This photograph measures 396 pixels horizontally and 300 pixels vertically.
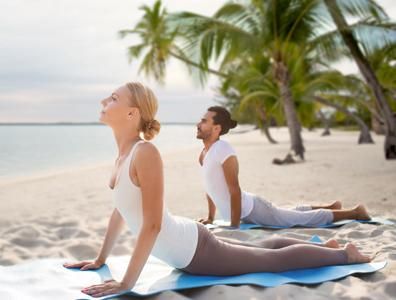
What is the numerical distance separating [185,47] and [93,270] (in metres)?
11.0

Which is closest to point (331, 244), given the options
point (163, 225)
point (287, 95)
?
point (163, 225)

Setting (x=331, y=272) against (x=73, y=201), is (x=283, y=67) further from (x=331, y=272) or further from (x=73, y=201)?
(x=331, y=272)

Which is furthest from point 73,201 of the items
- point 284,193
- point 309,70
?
point 309,70

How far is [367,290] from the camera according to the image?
7.61 ft

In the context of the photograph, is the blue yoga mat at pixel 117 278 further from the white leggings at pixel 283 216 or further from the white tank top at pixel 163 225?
the white leggings at pixel 283 216

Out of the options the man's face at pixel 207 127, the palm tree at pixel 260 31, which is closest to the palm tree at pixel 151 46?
the palm tree at pixel 260 31

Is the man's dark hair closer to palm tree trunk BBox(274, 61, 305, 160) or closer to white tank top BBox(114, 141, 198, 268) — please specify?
white tank top BBox(114, 141, 198, 268)

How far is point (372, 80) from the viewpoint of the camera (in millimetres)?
10242

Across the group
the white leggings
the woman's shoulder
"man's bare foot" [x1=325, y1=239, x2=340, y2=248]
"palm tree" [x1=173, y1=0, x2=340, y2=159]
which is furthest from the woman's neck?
"palm tree" [x1=173, y1=0, x2=340, y2=159]

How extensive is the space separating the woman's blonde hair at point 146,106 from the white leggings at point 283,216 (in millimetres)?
1841

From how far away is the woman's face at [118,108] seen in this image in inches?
87.0

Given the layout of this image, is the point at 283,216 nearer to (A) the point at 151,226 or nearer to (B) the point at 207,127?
(B) the point at 207,127

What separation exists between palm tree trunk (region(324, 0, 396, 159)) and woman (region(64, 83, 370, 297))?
8582mm

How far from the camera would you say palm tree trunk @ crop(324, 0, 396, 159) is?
33.6 feet
